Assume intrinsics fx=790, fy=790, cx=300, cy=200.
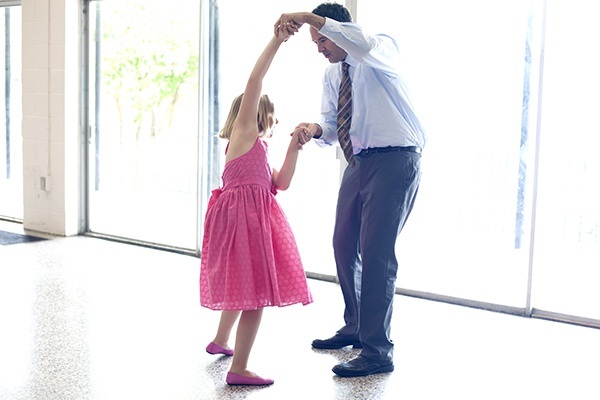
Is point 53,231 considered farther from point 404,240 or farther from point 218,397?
point 218,397

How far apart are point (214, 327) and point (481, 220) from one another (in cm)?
175

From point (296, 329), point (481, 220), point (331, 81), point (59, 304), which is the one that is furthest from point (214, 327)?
point (481, 220)

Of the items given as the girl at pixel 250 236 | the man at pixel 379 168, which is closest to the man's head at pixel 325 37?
the man at pixel 379 168

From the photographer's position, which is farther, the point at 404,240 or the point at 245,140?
the point at 404,240

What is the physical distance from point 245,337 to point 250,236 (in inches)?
15.2

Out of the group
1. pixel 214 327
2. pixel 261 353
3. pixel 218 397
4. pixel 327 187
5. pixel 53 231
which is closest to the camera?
Answer: pixel 218 397

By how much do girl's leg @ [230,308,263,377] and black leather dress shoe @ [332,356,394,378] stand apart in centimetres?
37

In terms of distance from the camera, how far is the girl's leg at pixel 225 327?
3.35m

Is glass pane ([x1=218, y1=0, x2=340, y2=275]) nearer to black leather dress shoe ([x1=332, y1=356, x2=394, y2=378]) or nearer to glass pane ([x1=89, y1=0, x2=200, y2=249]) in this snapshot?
glass pane ([x1=89, y1=0, x2=200, y2=249])

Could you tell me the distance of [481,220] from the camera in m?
4.62

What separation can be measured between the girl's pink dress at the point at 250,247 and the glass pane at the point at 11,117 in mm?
4511

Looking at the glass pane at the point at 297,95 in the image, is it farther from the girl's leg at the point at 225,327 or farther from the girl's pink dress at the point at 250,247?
the girl's pink dress at the point at 250,247

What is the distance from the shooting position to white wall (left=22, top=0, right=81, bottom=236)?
6.10 metres

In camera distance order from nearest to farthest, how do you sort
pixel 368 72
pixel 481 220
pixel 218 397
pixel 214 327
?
1. pixel 218 397
2. pixel 368 72
3. pixel 214 327
4. pixel 481 220
